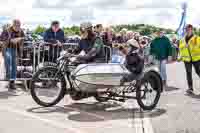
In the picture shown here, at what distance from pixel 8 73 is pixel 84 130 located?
480 centimetres

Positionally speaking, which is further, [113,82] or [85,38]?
[85,38]

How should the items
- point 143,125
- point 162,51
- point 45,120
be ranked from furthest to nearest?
1. point 162,51
2. point 45,120
3. point 143,125

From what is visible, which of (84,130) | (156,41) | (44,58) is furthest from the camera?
(156,41)

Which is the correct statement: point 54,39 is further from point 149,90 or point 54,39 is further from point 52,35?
point 149,90

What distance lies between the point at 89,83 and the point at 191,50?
4.17 meters

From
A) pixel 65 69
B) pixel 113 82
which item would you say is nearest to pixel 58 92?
pixel 65 69

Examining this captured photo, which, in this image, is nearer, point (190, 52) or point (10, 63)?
point (10, 63)

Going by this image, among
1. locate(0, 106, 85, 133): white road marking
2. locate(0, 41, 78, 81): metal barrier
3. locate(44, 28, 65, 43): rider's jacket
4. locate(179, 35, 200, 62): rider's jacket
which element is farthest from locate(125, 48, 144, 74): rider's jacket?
locate(44, 28, 65, 43): rider's jacket

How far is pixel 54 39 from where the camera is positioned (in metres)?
12.5

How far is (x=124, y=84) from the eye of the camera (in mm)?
9203

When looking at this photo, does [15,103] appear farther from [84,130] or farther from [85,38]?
[84,130]

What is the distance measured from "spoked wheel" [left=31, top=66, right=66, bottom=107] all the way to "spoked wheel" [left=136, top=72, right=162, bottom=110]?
1462 millimetres

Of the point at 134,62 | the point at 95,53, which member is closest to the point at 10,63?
the point at 95,53

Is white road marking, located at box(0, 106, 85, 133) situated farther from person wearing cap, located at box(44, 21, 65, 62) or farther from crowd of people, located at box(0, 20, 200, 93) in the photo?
person wearing cap, located at box(44, 21, 65, 62)
